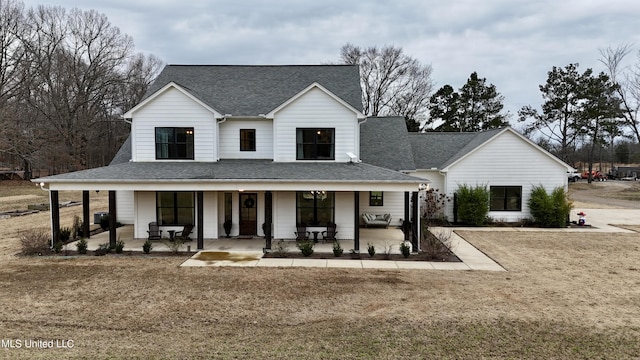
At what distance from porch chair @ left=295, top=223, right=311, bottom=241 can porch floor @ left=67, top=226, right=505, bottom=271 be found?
41 cm

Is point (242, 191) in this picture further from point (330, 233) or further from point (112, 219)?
point (112, 219)

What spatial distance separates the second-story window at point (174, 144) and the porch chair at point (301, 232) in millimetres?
5880

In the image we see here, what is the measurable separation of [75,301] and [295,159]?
32.4 feet

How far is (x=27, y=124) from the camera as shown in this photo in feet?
140

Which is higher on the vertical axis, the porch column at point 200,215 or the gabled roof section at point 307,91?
the gabled roof section at point 307,91

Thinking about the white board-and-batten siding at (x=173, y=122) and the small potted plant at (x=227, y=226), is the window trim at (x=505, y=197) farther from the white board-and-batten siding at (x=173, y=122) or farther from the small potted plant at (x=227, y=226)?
the white board-and-batten siding at (x=173, y=122)

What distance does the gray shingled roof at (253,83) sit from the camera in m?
17.8

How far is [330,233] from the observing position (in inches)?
592

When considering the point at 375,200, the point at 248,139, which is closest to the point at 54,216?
the point at 248,139

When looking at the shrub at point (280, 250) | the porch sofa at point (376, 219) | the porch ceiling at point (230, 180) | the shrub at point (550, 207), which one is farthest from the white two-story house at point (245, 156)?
the shrub at point (550, 207)

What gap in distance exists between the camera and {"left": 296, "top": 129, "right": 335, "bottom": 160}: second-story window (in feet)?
53.8

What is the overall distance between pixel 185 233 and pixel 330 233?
611 cm

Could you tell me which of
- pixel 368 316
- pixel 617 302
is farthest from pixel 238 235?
pixel 617 302

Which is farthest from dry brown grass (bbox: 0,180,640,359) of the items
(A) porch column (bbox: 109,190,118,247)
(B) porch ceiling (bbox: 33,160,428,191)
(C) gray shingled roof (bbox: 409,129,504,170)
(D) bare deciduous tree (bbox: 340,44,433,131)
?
(D) bare deciduous tree (bbox: 340,44,433,131)
